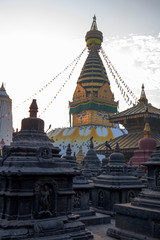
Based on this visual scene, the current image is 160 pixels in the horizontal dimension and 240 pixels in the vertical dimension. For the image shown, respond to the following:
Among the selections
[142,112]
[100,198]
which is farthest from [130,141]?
[100,198]

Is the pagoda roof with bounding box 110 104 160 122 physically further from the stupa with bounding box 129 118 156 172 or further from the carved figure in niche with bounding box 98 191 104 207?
the carved figure in niche with bounding box 98 191 104 207

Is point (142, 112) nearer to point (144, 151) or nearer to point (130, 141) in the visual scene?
point (130, 141)

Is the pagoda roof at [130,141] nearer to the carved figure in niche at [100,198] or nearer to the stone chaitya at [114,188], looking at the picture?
the stone chaitya at [114,188]

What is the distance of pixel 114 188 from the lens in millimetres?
11695

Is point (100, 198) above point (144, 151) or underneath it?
underneath

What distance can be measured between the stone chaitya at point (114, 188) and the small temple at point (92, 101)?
84.9 ft

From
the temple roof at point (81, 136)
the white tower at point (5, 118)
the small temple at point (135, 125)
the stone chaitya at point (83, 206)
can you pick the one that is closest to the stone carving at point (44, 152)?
the stone chaitya at point (83, 206)

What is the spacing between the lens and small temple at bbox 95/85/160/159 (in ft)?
80.4

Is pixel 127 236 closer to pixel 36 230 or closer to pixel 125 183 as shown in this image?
pixel 36 230

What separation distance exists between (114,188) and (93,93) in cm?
3319

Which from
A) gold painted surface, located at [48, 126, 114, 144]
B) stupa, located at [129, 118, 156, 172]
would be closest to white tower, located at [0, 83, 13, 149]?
gold painted surface, located at [48, 126, 114, 144]

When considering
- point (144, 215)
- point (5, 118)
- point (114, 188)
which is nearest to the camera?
point (144, 215)

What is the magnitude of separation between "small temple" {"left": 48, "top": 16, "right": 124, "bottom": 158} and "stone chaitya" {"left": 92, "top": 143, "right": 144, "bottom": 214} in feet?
84.9

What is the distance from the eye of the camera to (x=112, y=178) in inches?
481
